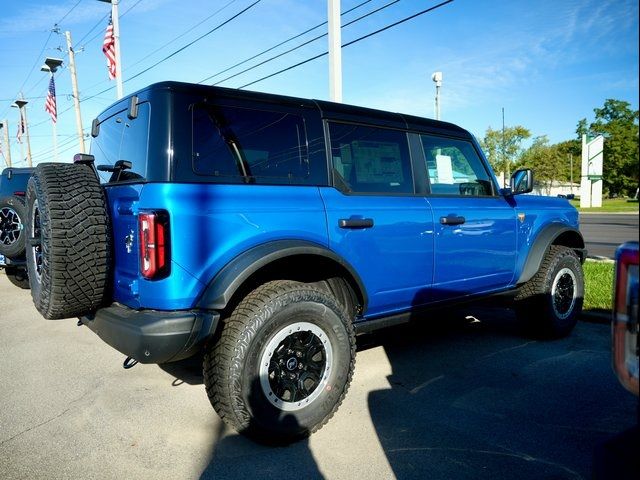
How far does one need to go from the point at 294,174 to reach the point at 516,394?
7.44ft

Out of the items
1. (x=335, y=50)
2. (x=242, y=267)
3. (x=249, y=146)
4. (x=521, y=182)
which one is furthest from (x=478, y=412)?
(x=335, y=50)

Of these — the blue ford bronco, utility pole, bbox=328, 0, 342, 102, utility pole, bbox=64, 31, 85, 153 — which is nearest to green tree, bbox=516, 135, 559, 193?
utility pole, bbox=64, 31, 85, 153

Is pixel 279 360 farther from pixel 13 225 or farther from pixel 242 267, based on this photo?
pixel 13 225

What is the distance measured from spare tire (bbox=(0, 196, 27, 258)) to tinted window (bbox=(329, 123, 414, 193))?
4.68m

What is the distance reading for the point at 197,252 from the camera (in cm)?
259

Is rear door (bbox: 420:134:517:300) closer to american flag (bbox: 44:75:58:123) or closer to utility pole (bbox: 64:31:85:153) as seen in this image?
american flag (bbox: 44:75:58:123)

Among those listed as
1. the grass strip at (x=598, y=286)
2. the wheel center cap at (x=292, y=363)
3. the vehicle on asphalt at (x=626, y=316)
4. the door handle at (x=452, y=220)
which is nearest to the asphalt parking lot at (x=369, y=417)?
the wheel center cap at (x=292, y=363)

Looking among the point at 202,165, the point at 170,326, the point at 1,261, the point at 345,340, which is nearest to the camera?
the point at 170,326

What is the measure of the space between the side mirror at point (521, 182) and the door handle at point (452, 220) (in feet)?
2.87

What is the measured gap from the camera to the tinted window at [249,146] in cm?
278

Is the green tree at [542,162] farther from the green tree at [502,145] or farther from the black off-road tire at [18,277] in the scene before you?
the black off-road tire at [18,277]

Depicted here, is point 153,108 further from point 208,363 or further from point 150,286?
point 208,363

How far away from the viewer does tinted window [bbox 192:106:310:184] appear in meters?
2.78

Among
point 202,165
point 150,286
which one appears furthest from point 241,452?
point 202,165
